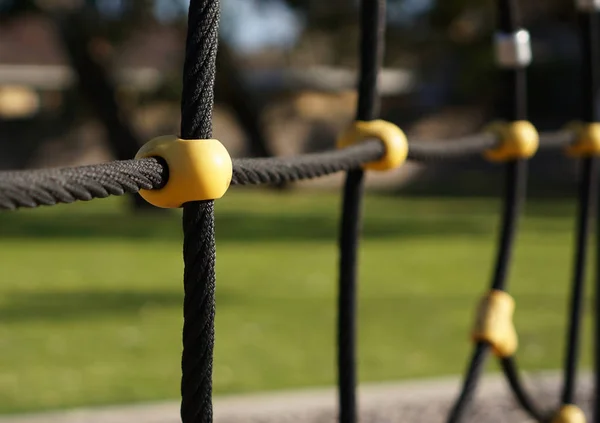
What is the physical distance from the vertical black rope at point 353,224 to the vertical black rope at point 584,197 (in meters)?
0.68

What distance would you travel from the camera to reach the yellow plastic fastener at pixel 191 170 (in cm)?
83

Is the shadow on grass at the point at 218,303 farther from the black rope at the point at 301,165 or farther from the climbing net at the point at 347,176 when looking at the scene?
the black rope at the point at 301,165

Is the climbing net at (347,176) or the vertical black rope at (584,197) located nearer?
the climbing net at (347,176)

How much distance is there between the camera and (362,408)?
2822 mm

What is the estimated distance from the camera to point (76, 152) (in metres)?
15.7

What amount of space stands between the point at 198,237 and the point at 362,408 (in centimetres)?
204

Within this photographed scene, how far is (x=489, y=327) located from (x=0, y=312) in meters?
3.66

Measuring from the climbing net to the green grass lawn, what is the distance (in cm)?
185

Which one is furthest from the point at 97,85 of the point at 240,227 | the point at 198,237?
the point at 198,237

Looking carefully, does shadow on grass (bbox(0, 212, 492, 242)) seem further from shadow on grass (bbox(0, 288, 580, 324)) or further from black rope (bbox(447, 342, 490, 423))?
black rope (bbox(447, 342, 490, 423))

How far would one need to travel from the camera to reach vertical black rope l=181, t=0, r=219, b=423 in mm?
858

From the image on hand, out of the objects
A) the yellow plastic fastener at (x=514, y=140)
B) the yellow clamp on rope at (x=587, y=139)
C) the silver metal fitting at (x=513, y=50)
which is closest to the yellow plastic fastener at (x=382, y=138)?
the yellow plastic fastener at (x=514, y=140)

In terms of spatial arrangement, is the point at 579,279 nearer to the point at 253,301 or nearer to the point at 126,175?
the point at 126,175

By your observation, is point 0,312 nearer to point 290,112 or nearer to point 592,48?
point 592,48
